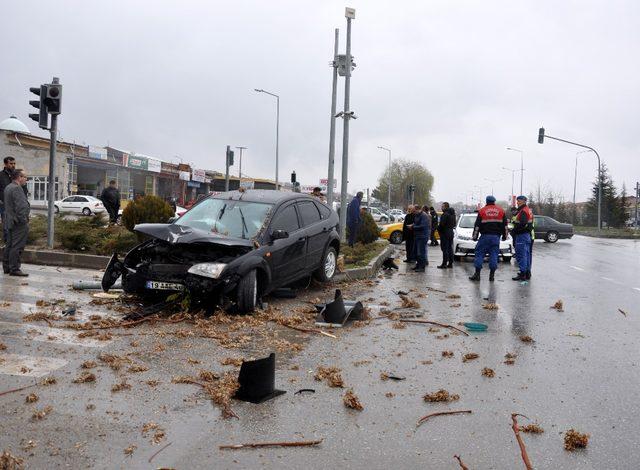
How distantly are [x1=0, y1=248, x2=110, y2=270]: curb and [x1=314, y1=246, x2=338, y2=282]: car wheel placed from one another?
471 centimetres

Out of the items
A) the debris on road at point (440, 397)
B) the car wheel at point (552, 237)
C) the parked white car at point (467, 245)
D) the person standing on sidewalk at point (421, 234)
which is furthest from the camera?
the car wheel at point (552, 237)

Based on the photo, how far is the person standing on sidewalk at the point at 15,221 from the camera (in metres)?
10.6

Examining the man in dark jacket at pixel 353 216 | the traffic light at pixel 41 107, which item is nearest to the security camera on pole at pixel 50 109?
the traffic light at pixel 41 107

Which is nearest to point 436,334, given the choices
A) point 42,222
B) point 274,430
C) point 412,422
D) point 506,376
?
point 506,376

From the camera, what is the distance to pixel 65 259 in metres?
13.0

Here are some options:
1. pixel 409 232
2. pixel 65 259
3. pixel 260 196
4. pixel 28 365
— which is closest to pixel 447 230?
pixel 409 232

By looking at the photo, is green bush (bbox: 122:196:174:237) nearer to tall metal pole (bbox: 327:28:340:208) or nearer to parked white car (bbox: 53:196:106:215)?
tall metal pole (bbox: 327:28:340:208)

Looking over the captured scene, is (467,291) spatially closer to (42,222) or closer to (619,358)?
(619,358)

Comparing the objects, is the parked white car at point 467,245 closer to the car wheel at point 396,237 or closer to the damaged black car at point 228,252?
the car wheel at point 396,237

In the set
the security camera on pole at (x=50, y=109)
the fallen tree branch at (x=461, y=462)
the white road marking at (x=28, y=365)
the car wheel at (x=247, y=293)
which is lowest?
the fallen tree branch at (x=461, y=462)

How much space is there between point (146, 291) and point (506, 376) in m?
4.72

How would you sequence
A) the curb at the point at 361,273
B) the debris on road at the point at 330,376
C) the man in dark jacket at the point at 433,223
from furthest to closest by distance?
the man in dark jacket at the point at 433,223 < the curb at the point at 361,273 < the debris on road at the point at 330,376

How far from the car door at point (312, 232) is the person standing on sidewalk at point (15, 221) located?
4.78 m

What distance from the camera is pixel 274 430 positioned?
4293 millimetres
